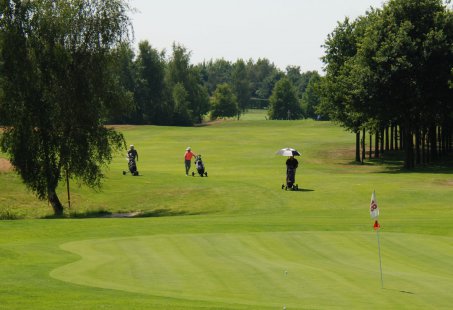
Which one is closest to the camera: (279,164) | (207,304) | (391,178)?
(207,304)

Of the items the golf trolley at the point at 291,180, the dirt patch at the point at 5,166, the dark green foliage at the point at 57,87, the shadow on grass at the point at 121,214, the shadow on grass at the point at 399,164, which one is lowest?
the shadow on grass at the point at 121,214

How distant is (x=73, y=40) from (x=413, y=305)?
2950 centimetres

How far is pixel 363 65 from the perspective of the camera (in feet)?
216

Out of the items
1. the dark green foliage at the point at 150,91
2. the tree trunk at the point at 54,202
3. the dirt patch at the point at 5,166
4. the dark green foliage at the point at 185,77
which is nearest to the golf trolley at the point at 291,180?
the tree trunk at the point at 54,202

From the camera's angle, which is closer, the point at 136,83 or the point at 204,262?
the point at 204,262

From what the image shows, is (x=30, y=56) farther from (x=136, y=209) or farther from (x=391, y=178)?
(x=391, y=178)

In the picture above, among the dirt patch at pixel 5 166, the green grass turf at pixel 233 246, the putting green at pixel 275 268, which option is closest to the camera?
the green grass turf at pixel 233 246

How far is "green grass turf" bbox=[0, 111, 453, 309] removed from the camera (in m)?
17.0

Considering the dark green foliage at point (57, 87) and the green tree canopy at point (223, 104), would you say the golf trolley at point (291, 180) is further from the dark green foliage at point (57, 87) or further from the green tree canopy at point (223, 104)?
the green tree canopy at point (223, 104)

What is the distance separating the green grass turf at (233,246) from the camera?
16969 millimetres

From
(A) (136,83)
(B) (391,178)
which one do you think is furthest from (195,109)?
(B) (391,178)

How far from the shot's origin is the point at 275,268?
2016 cm

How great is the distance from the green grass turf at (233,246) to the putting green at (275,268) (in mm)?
40

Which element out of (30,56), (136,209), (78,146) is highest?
(30,56)
